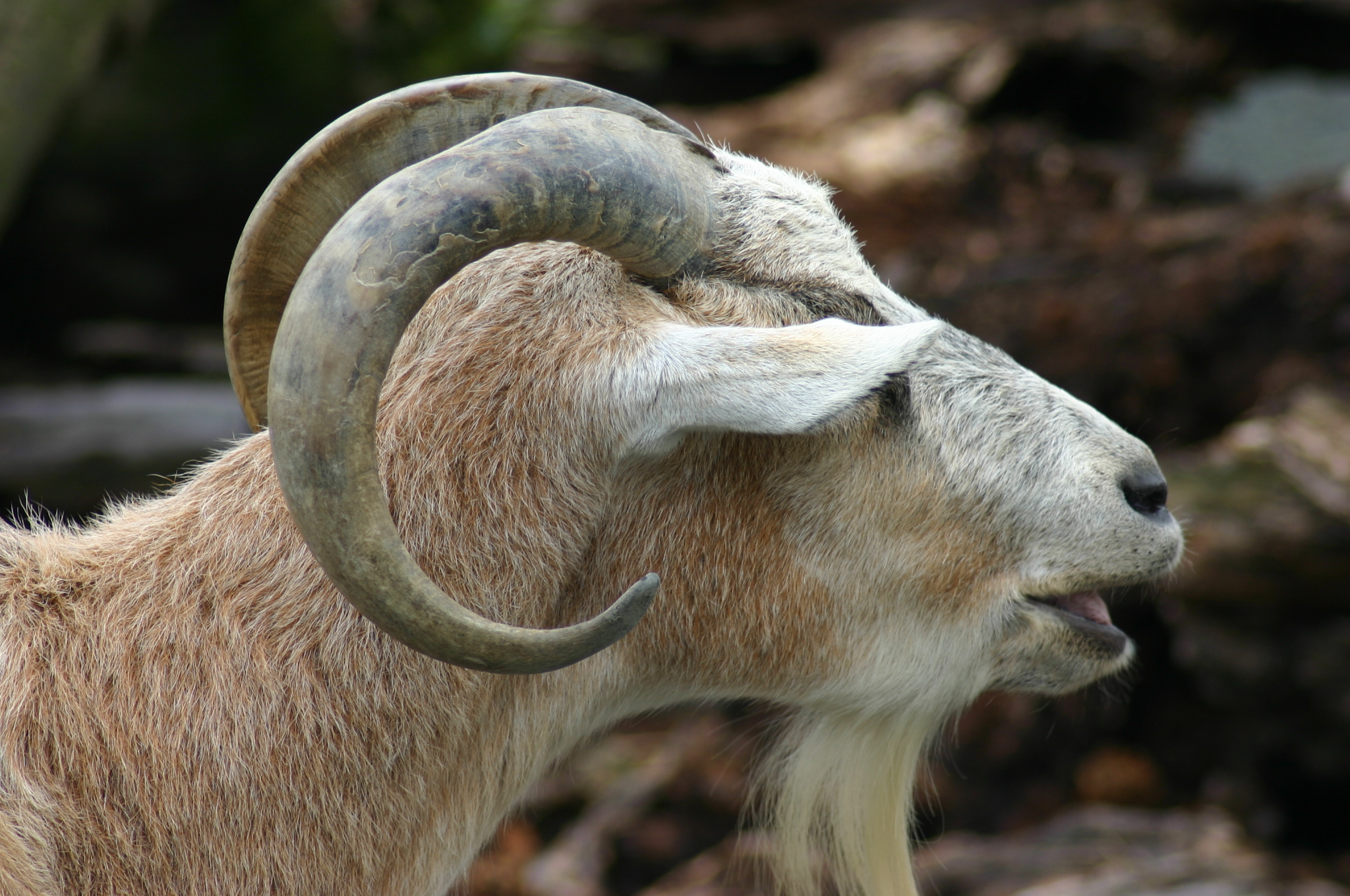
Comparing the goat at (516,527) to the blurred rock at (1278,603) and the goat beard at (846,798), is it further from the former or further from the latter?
the blurred rock at (1278,603)

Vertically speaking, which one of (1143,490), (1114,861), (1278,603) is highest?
(1143,490)

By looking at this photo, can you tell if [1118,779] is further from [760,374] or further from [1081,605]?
[760,374]

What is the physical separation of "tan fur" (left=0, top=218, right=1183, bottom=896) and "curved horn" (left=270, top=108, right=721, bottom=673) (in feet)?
1.36

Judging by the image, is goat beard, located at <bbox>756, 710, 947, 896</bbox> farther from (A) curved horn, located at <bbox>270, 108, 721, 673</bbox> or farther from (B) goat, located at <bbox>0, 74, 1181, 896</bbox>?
(A) curved horn, located at <bbox>270, 108, 721, 673</bbox>

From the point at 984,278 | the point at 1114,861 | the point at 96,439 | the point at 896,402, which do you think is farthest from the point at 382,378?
the point at 96,439

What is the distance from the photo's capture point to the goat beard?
2.88 meters

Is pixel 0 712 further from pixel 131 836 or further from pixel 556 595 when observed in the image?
pixel 556 595

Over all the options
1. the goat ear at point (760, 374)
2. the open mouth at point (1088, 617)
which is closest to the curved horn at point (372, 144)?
the goat ear at point (760, 374)

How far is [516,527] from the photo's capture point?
2.35 meters

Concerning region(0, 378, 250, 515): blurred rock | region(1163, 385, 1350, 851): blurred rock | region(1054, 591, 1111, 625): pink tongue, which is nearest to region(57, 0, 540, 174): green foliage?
region(0, 378, 250, 515): blurred rock

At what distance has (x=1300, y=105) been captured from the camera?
691 cm

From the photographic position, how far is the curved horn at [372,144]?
2377 millimetres

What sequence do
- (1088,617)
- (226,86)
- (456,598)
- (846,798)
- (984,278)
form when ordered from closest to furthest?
(456,598)
(1088,617)
(846,798)
(984,278)
(226,86)

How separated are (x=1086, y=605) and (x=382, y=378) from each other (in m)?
1.77
